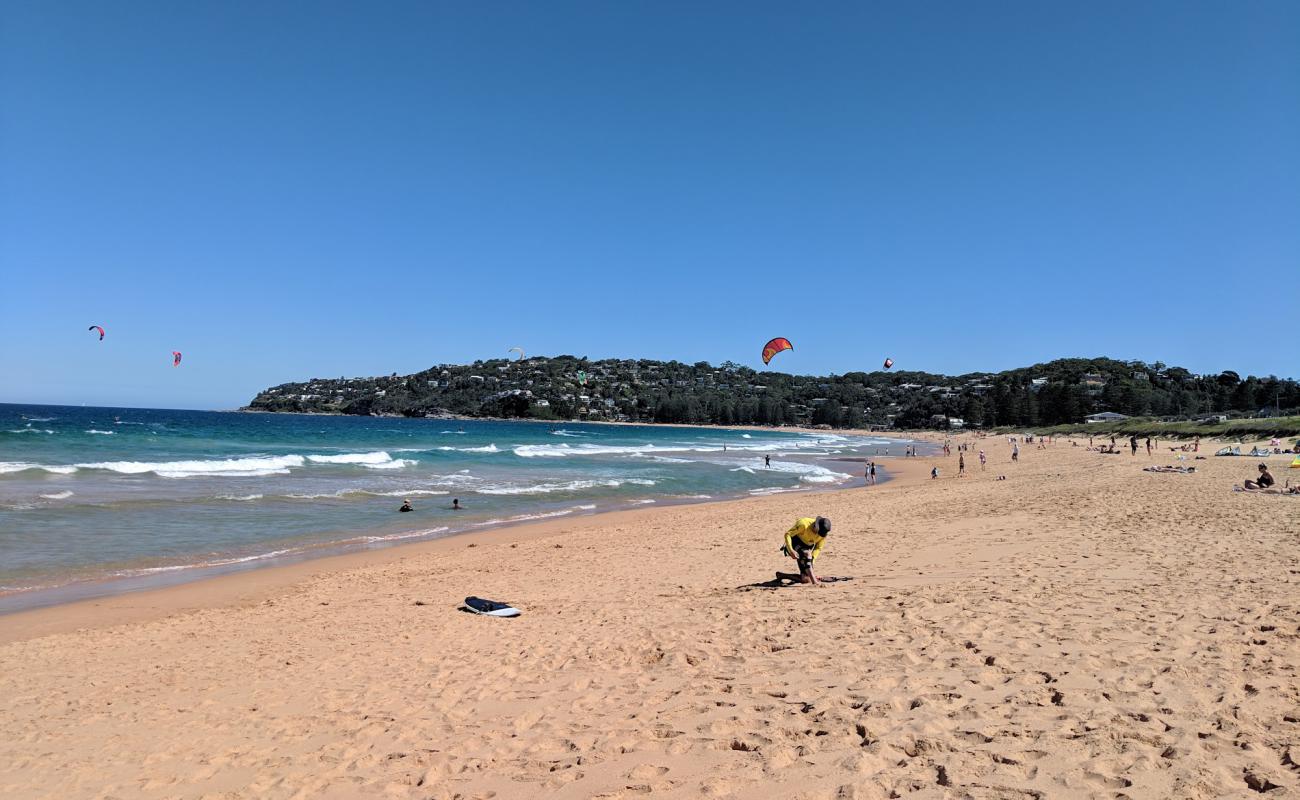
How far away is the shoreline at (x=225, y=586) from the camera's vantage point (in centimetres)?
818

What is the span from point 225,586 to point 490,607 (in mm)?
4829

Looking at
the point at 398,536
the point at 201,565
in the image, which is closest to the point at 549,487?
the point at 398,536

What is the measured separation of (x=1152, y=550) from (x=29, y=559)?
1624 centimetres

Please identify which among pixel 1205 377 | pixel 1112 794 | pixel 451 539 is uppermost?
pixel 1205 377

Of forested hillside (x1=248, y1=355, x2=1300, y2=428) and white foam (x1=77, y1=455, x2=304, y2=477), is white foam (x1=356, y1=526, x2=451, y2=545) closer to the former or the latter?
Answer: white foam (x1=77, y1=455, x2=304, y2=477)

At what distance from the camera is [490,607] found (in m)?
A: 7.85

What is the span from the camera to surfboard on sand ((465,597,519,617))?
757 cm

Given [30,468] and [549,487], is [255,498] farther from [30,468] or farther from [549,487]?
[30,468]

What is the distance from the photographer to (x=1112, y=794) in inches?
116

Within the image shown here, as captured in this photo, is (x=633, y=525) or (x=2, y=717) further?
(x=633, y=525)

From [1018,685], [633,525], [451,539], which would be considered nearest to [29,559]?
[451,539]

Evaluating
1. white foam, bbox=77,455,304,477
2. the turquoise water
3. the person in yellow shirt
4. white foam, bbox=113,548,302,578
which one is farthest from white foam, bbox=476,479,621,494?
the person in yellow shirt

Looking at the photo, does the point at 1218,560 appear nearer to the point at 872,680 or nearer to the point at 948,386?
the point at 872,680

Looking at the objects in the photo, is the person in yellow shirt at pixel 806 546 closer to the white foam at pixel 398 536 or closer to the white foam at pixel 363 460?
the white foam at pixel 398 536
